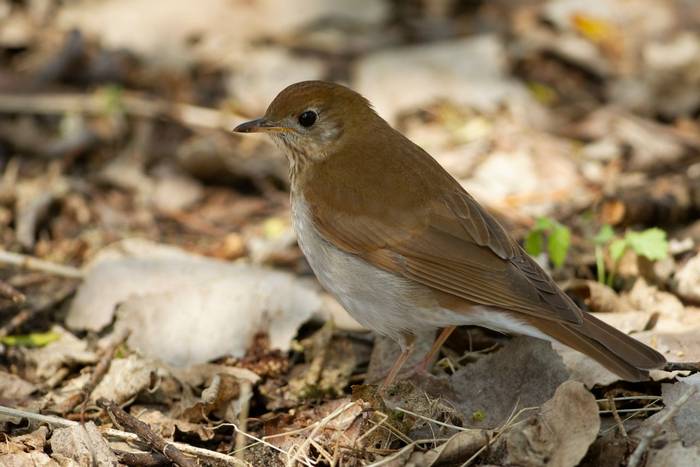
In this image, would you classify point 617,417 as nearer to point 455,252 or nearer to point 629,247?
point 455,252

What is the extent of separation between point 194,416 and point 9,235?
235 cm

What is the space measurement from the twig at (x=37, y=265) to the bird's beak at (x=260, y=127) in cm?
137

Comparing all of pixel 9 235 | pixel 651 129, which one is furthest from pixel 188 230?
pixel 651 129

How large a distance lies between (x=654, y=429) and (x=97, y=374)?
8.24 feet

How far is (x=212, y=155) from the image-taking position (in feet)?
22.1

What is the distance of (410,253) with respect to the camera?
4312 mm

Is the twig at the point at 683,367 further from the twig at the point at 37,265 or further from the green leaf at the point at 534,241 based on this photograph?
the twig at the point at 37,265

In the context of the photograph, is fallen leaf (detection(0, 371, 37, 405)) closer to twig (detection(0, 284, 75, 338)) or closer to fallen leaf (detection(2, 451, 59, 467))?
twig (detection(0, 284, 75, 338))

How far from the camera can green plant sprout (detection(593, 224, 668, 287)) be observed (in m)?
4.63

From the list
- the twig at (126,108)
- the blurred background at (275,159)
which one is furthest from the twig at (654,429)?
the twig at (126,108)

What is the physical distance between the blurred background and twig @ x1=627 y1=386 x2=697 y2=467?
52 centimetres

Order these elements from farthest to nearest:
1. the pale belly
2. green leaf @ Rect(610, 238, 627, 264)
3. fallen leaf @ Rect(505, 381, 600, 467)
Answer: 1. green leaf @ Rect(610, 238, 627, 264)
2. the pale belly
3. fallen leaf @ Rect(505, 381, 600, 467)

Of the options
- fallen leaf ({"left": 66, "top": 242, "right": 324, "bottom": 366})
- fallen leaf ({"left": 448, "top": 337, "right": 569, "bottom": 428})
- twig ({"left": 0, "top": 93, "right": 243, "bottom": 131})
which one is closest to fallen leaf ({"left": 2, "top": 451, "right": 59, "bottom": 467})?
fallen leaf ({"left": 66, "top": 242, "right": 324, "bottom": 366})

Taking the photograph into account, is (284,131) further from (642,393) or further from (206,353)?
(642,393)
